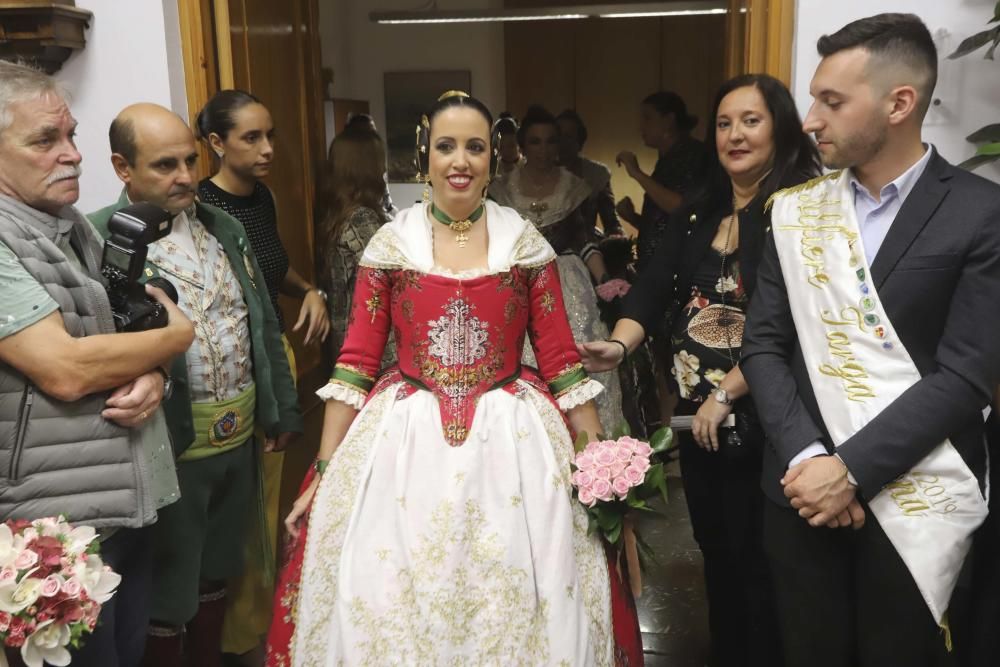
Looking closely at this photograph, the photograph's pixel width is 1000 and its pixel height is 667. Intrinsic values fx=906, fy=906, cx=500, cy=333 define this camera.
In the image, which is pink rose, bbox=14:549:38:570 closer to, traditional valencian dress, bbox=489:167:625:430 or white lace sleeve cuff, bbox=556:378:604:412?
white lace sleeve cuff, bbox=556:378:604:412

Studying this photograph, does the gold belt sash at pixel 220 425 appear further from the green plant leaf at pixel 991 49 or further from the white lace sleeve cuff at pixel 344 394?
the green plant leaf at pixel 991 49

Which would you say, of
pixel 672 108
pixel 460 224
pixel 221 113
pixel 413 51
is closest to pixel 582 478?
pixel 460 224

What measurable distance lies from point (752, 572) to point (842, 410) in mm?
697

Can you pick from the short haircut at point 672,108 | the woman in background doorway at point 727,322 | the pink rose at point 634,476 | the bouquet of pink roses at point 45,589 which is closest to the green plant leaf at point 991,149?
the woman in background doorway at point 727,322

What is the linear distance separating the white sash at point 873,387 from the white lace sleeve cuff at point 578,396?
0.45 meters

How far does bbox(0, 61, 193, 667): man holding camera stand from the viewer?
4.90 feet

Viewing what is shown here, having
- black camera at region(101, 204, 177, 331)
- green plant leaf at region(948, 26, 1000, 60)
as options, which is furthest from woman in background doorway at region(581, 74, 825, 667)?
black camera at region(101, 204, 177, 331)

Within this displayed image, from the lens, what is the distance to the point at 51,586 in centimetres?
133

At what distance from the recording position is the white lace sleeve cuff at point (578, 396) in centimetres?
190

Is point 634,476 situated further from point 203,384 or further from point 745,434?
point 203,384

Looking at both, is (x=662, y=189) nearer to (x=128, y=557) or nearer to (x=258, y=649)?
(x=258, y=649)

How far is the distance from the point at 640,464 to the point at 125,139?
131 centimetres

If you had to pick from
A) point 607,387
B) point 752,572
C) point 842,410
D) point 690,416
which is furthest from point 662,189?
point 842,410

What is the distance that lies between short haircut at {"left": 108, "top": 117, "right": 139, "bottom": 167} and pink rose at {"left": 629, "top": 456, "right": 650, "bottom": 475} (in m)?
1.26
